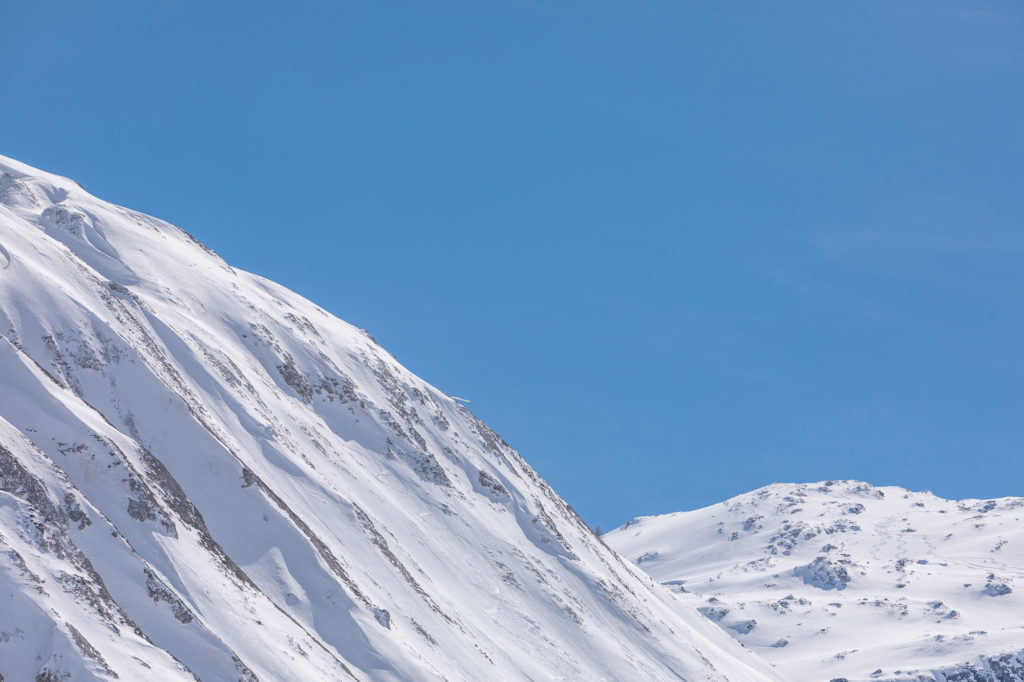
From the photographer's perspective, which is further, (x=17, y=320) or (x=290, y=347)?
(x=290, y=347)

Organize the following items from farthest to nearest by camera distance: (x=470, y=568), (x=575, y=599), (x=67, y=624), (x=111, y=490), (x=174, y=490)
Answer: (x=575, y=599) → (x=470, y=568) → (x=174, y=490) → (x=111, y=490) → (x=67, y=624)

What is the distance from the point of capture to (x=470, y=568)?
80875 mm

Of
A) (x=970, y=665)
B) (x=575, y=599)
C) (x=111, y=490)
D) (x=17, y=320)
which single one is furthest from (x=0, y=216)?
(x=970, y=665)

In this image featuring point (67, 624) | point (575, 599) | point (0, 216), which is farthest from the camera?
point (575, 599)

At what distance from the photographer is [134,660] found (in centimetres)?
3516

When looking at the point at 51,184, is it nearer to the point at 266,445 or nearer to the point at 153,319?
the point at 153,319

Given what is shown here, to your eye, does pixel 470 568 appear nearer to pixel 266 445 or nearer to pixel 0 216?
pixel 266 445

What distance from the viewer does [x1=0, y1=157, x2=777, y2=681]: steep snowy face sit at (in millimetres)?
39344

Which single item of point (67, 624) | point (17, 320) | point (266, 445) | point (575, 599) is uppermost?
point (575, 599)

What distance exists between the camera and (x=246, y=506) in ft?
189

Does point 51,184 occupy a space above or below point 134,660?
above

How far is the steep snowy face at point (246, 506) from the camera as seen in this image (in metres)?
39.3

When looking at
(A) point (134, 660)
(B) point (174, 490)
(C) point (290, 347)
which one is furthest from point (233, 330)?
(A) point (134, 660)

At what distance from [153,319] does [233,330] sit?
1148cm
